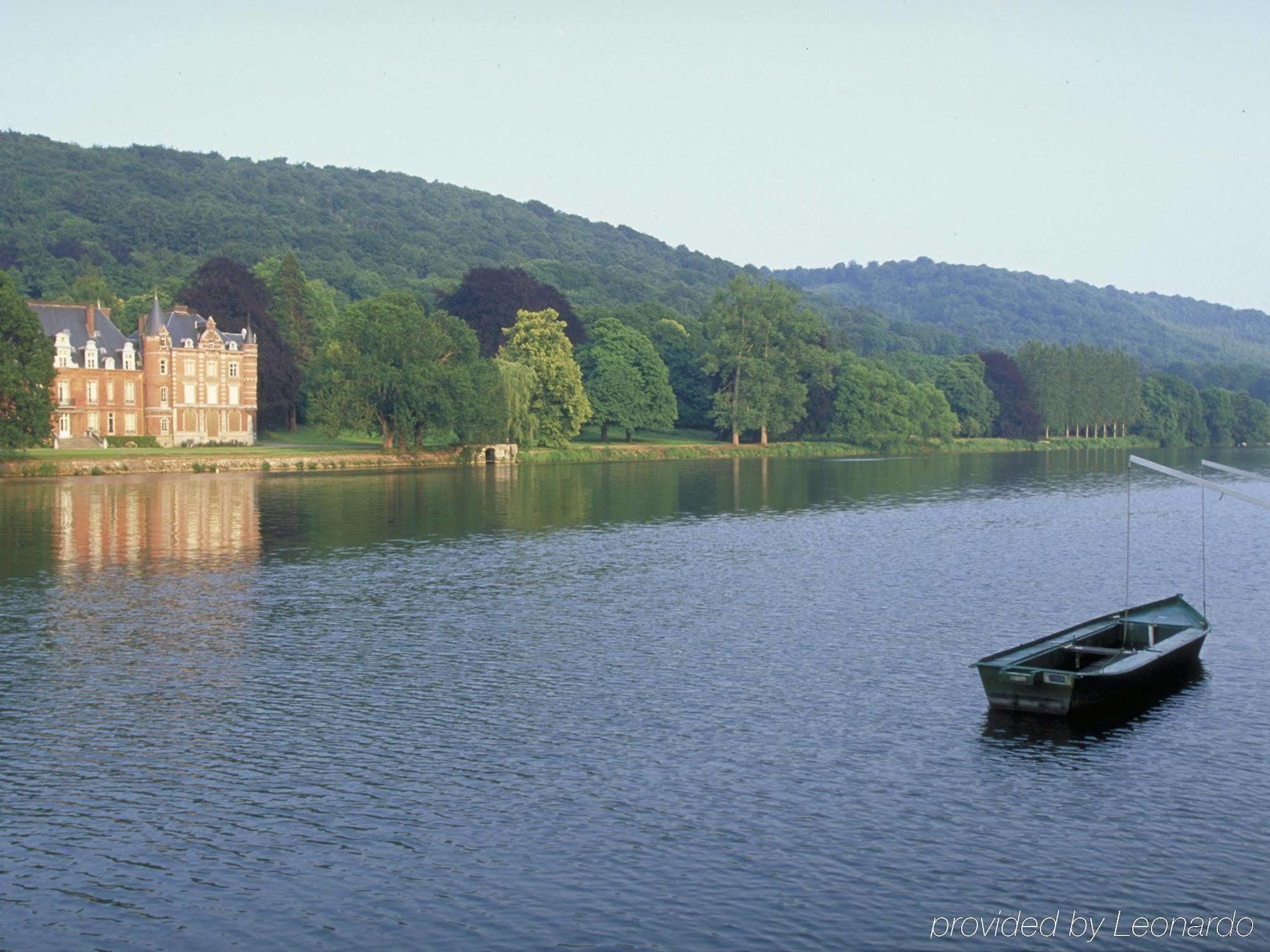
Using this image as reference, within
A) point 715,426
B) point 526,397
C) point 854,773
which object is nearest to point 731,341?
point 715,426

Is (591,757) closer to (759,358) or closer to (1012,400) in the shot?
(759,358)

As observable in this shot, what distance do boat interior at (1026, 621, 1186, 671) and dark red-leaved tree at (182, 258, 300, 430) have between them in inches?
3879

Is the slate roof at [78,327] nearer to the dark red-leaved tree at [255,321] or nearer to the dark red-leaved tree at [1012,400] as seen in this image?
the dark red-leaved tree at [255,321]

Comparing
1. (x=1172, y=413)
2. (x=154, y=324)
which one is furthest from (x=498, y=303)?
(x=1172, y=413)

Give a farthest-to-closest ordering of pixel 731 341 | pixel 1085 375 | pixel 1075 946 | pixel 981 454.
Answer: pixel 1085 375, pixel 981 454, pixel 731 341, pixel 1075 946

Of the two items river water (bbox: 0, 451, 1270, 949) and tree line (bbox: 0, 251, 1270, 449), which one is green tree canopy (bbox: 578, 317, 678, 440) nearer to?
tree line (bbox: 0, 251, 1270, 449)

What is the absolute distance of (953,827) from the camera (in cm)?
1877

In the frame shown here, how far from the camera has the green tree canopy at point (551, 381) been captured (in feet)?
376

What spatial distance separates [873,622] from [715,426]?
4086 inches

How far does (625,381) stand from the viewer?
12762 centimetres

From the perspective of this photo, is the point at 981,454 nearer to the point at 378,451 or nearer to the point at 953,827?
the point at 378,451

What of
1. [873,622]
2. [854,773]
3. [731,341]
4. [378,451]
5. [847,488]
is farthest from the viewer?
[731,341]

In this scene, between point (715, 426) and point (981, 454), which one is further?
point (981, 454)

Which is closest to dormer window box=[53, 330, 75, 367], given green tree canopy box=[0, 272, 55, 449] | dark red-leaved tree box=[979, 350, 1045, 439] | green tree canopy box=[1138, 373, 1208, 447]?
green tree canopy box=[0, 272, 55, 449]
